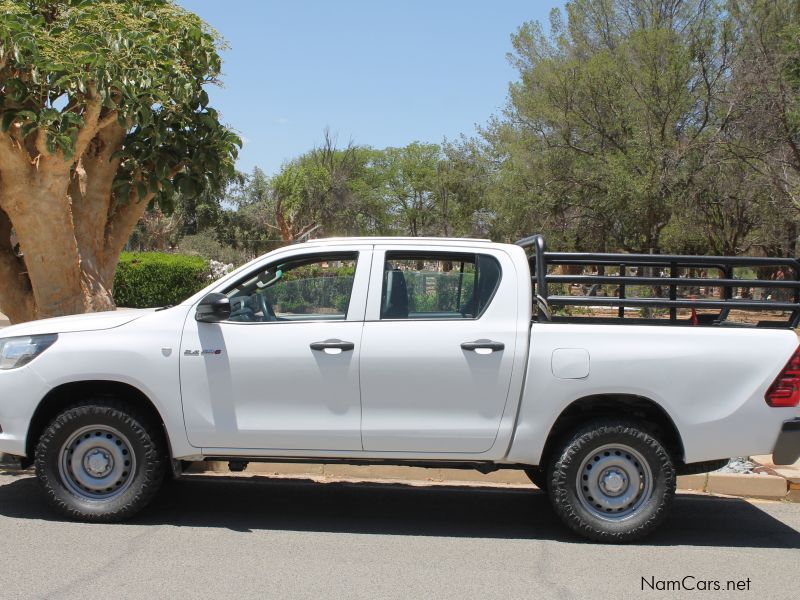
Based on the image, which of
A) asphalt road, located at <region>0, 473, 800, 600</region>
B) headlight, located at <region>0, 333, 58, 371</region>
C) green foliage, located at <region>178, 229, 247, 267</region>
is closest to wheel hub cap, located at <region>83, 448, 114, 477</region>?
asphalt road, located at <region>0, 473, 800, 600</region>

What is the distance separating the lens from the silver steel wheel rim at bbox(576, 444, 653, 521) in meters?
5.50

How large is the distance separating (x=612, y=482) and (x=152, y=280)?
71.7ft

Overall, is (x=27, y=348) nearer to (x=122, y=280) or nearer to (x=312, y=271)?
(x=312, y=271)

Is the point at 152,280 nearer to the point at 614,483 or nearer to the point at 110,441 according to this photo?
the point at 110,441

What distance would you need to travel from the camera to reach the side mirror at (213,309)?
17.9ft

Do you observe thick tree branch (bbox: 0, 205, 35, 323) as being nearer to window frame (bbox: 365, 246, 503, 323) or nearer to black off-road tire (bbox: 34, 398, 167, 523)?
black off-road tire (bbox: 34, 398, 167, 523)

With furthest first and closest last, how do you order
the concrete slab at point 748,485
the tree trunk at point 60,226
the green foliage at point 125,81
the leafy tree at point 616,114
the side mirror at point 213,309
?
the leafy tree at point 616,114
the tree trunk at point 60,226
the green foliage at point 125,81
the concrete slab at point 748,485
the side mirror at point 213,309

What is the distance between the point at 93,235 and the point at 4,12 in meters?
2.72

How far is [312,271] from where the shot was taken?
596 centimetres

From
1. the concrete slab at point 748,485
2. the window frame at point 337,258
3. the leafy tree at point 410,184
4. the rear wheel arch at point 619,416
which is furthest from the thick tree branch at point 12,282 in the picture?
the leafy tree at point 410,184

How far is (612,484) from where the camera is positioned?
217 inches

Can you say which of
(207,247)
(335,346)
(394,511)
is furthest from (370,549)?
(207,247)

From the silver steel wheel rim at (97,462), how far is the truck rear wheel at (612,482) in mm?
2902

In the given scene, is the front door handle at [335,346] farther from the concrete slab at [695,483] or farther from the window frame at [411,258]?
the concrete slab at [695,483]
